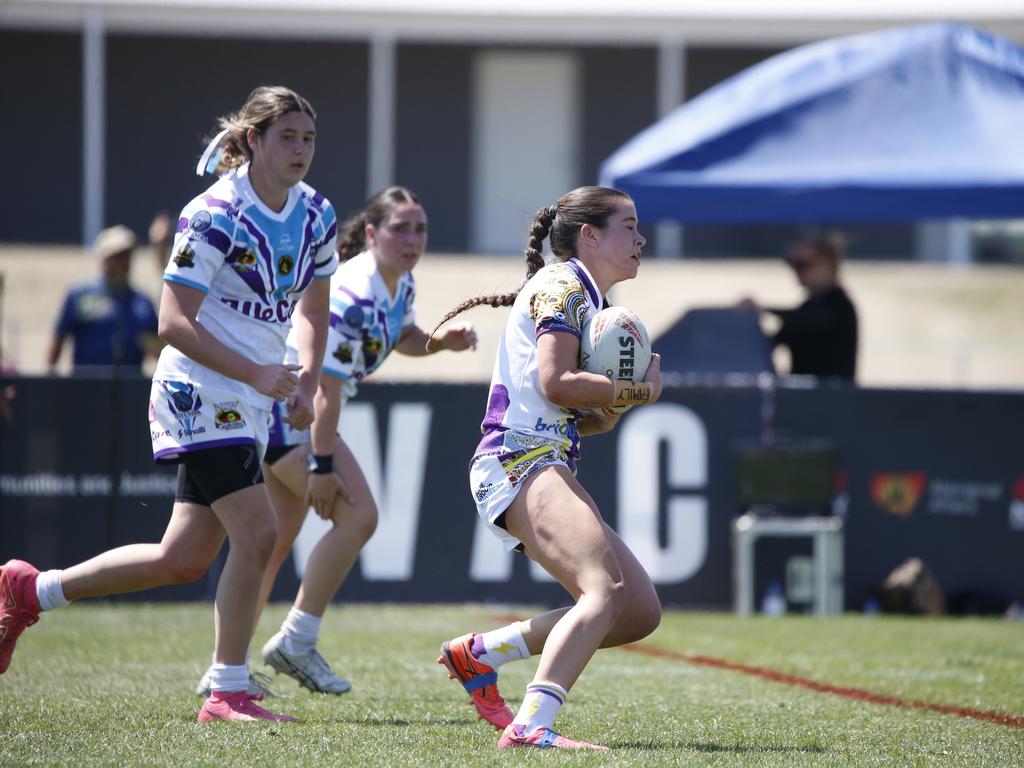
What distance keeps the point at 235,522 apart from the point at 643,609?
4.51 feet

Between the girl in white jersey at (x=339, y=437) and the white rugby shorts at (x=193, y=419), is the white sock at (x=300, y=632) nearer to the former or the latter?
the girl in white jersey at (x=339, y=437)

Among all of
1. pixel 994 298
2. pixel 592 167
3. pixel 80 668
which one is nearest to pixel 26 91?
pixel 592 167

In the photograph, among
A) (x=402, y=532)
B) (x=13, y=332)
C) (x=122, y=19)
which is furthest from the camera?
(x=122, y=19)

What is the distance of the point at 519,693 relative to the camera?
6344 mm

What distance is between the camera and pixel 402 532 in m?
10.0

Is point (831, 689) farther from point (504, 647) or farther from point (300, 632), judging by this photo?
point (300, 632)

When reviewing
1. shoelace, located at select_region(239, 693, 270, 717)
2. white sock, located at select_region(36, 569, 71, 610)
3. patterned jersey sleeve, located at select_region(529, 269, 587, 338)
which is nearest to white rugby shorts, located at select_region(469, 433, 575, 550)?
patterned jersey sleeve, located at select_region(529, 269, 587, 338)

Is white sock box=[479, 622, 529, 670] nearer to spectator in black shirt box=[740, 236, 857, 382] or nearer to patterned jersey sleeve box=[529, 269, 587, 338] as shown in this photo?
patterned jersey sleeve box=[529, 269, 587, 338]

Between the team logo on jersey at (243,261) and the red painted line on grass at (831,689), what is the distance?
2973 millimetres

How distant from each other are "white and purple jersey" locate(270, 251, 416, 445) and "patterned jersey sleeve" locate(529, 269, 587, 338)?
173cm

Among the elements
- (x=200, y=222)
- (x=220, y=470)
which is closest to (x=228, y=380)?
(x=220, y=470)

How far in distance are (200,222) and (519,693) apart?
2.40 m

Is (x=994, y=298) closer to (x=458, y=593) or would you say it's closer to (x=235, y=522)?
(x=458, y=593)

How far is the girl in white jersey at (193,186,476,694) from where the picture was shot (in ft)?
20.1
